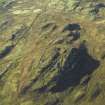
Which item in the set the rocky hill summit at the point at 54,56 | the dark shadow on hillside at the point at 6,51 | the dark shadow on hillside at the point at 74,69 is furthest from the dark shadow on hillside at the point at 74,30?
the dark shadow on hillside at the point at 6,51

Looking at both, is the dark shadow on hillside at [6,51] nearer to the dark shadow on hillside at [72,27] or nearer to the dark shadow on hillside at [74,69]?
the dark shadow on hillside at [72,27]

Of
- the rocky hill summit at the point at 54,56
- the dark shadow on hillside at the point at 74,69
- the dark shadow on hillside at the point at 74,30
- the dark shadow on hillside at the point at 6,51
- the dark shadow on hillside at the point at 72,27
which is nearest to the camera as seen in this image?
the rocky hill summit at the point at 54,56

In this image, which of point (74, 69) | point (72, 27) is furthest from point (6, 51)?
point (74, 69)

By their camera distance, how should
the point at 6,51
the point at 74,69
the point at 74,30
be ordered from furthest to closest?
the point at 74,30, the point at 6,51, the point at 74,69

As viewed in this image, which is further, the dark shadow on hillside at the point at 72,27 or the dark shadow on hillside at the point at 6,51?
the dark shadow on hillside at the point at 72,27

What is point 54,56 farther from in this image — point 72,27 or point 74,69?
point 72,27

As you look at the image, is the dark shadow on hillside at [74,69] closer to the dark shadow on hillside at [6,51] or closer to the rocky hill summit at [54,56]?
the rocky hill summit at [54,56]

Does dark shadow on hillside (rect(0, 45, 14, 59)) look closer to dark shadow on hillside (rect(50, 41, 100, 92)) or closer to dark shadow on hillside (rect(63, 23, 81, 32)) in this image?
dark shadow on hillside (rect(63, 23, 81, 32))

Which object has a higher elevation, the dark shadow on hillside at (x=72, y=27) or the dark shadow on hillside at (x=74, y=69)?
the dark shadow on hillside at (x=72, y=27)

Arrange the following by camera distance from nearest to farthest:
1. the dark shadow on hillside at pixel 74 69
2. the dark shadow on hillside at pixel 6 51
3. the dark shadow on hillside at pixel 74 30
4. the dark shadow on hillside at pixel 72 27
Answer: the dark shadow on hillside at pixel 74 69 → the dark shadow on hillside at pixel 74 30 → the dark shadow on hillside at pixel 6 51 → the dark shadow on hillside at pixel 72 27
